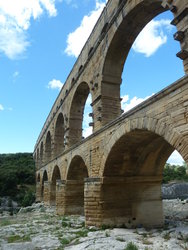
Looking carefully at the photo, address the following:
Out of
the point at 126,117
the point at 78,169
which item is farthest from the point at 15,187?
the point at 126,117

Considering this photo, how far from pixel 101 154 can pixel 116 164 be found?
674 mm

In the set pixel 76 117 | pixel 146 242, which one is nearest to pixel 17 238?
pixel 146 242

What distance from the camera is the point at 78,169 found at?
41.9 feet

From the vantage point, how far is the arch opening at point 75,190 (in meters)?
12.8

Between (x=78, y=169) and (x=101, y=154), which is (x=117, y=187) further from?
(x=78, y=169)

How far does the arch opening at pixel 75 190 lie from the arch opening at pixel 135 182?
14.8ft

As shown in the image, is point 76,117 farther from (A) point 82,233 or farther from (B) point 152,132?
(B) point 152,132

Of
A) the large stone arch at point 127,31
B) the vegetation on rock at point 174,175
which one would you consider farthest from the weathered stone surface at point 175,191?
the large stone arch at point 127,31

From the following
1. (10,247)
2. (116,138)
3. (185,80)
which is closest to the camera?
(185,80)

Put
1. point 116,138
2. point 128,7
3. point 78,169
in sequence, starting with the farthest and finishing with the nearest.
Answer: point 78,169
point 128,7
point 116,138

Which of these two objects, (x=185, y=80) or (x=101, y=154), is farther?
(x=101, y=154)

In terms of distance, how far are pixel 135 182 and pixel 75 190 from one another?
17.0 ft

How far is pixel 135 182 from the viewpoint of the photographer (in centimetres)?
873

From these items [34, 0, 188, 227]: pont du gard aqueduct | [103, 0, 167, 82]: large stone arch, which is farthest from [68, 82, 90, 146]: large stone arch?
[103, 0, 167, 82]: large stone arch
